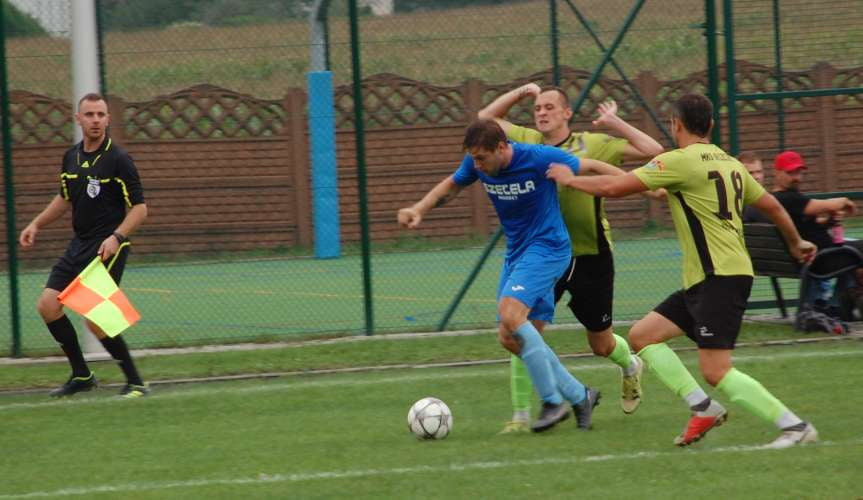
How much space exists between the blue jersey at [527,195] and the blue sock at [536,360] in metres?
0.53

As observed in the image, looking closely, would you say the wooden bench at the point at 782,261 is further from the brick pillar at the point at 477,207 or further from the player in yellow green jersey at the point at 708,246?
the brick pillar at the point at 477,207

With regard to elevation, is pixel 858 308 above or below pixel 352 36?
below

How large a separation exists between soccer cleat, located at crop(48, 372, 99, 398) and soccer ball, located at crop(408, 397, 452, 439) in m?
3.02

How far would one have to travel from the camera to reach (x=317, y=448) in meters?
7.45

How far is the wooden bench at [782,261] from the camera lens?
35.0 ft

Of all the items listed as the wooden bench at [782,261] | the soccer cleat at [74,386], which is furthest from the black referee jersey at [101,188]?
the wooden bench at [782,261]

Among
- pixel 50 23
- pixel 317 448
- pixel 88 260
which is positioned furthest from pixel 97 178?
pixel 50 23

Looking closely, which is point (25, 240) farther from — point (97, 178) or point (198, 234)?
point (198, 234)

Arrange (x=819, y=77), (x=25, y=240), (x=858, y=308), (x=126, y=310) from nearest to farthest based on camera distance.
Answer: (x=126, y=310), (x=25, y=240), (x=858, y=308), (x=819, y=77)

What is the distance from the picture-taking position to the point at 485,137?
7.40m

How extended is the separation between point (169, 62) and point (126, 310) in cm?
551

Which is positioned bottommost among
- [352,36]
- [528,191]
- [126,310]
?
[126,310]

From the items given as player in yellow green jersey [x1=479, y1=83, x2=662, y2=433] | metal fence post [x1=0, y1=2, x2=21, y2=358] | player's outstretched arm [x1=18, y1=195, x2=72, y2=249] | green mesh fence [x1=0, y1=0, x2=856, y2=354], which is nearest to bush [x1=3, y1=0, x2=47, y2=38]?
green mesh fence [x1=0, y1=0, x2=856, y2=354]

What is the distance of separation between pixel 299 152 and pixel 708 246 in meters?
11.0
